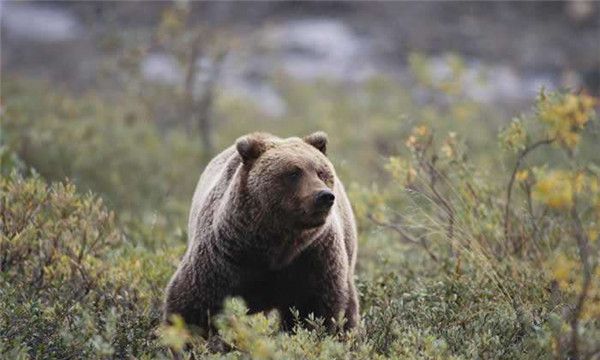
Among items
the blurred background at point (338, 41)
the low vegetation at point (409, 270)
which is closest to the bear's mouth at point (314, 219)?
→ the low vegetation at point (409, 270)

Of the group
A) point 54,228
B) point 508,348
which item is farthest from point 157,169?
point 508,348

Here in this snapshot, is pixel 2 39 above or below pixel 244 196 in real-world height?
below

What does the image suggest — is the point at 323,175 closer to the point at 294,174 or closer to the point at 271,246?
the point at 294,174

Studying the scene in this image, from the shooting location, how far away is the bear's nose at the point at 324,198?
4.33m

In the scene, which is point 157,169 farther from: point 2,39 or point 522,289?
point 2,39

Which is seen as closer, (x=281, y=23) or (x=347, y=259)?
(x=347, y=259)

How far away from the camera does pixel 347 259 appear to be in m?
5.23

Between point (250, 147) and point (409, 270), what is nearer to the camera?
point (250, 147)

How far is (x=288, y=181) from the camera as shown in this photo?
15.0 ft

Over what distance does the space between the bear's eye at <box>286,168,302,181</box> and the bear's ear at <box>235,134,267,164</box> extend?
29 cm

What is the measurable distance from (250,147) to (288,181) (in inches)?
12.7

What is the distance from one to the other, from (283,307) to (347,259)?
552 mm

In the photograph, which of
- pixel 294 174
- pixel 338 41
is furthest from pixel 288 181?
pixel 338 41

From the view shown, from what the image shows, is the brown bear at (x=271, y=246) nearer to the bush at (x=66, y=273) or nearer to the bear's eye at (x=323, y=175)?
the bear's eye at (x=323, y=175)
